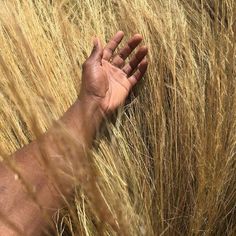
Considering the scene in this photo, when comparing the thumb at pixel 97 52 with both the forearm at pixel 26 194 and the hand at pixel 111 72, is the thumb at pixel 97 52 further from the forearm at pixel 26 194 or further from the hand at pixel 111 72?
the forearm at pixel 26 194

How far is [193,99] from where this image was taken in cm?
149

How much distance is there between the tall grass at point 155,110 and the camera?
4.46 feet

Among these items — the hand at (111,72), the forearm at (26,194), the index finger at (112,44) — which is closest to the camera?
the forearm at (26,194)

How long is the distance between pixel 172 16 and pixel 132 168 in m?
0.58

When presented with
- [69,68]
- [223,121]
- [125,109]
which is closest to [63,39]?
[69,68]

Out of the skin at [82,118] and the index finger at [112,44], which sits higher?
the index finger at [112,44]

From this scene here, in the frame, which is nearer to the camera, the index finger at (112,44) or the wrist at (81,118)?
the wrist at (81,118)

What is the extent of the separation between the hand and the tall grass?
1.5 inches

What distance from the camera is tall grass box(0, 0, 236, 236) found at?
1.36 m

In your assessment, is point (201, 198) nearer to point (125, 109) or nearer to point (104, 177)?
point (104, 177)

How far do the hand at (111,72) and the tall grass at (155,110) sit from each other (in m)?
0.04

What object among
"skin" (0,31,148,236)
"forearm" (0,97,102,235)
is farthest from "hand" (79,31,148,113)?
"forearm" (0,97,102,235)

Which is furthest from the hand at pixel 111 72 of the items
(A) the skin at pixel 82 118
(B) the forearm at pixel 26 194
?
(B) the forearm at pixel 26 194

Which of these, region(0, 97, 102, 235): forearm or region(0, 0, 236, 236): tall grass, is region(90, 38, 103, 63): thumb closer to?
region(0, 0, 236, 236): tall grass
